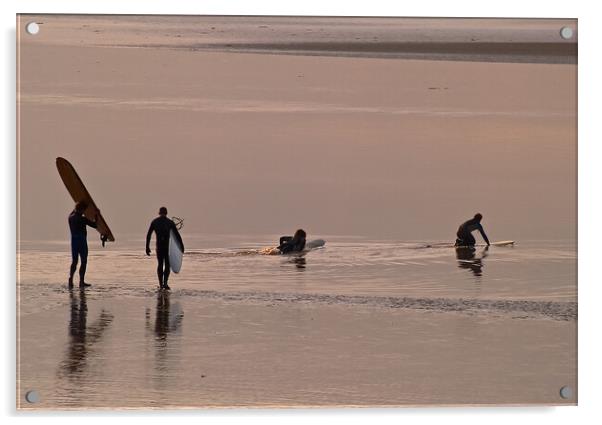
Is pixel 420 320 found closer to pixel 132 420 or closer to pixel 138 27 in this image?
pixel 132 420

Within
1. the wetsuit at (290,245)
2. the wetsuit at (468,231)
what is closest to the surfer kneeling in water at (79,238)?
the wetsuit at (290,245)

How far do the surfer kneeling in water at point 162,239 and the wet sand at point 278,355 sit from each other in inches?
4.1

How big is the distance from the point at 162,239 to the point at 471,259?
4.68 ft

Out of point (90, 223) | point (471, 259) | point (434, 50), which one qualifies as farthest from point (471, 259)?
point (90, 223)

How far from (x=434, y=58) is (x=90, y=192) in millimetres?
1705

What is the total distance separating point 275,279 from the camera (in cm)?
748

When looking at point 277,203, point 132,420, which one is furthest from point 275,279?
point 132,420

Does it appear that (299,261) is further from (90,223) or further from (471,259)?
(90,223)

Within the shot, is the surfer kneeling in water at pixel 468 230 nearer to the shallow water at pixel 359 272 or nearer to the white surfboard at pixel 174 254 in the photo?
the shallow water at pixel 359 272

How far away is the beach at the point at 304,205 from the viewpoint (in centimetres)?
725

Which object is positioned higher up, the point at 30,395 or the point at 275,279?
the point at 275,279

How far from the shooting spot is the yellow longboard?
7.35 meters

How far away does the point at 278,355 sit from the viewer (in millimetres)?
7297

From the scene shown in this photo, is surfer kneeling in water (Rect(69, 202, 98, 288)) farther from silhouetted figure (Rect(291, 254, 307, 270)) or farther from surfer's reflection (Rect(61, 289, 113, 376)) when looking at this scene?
silhouetted figure (Rect(291, 254, 307, 270))
